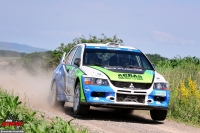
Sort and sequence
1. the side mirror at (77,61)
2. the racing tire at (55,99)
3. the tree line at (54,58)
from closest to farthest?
the side mirror at (77,61) < the racing tire at (55,99) < the tree line at (54,58)

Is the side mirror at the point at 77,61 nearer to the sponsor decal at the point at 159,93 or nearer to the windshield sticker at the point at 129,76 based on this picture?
the windshield sticker at the point at 129,76

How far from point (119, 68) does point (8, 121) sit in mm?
5023

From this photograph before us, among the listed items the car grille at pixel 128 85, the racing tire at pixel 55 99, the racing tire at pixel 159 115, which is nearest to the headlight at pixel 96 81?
the car grille at pixel 128 85

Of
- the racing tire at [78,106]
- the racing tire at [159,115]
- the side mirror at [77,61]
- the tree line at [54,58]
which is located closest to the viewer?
the racing tire at [78,106]

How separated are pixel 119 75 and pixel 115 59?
3.96 ft

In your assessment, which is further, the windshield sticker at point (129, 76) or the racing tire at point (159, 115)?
the racing tire at point (159, 115)

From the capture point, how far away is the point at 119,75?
14.0 m

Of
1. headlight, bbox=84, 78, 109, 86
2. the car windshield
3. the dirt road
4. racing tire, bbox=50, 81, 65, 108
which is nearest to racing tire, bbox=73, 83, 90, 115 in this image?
the dirt road

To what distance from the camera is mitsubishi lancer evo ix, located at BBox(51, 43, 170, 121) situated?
13938 millimetres

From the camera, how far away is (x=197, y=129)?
1431 cm

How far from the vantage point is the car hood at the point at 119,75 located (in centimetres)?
1396

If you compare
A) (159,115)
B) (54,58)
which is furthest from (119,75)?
(54,58)

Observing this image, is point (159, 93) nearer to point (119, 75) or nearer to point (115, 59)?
point (119, 75)

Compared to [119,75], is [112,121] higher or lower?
lower
